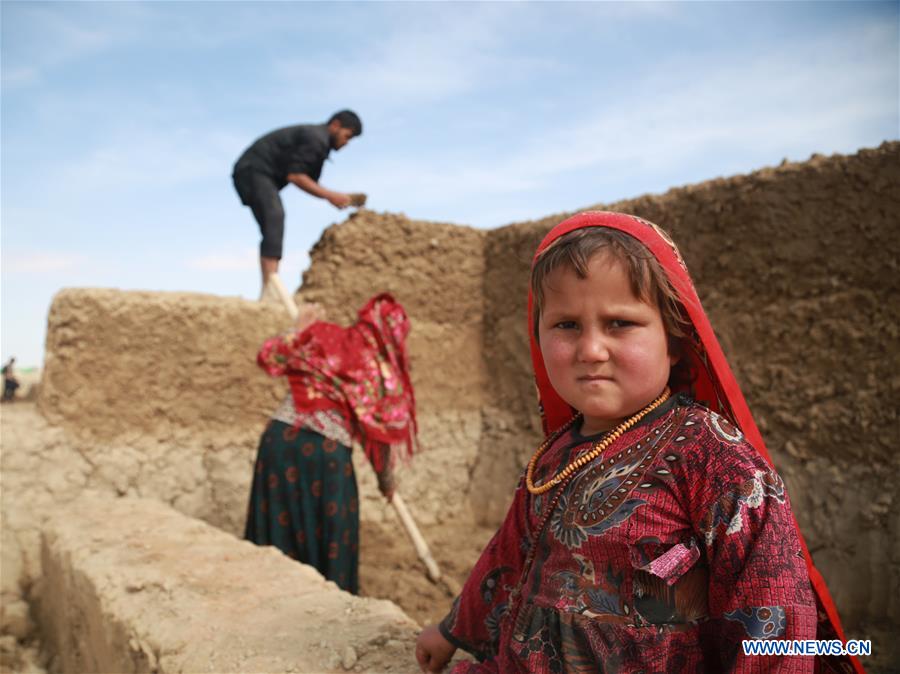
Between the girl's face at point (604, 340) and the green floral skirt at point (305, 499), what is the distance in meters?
2.60

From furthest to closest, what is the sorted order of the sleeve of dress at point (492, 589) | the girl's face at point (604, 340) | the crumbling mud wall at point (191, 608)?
the crumbling mud wall at point (191, 608) → the sleeve of dress at point (492, 589) → the girl's face at point (604, 340)

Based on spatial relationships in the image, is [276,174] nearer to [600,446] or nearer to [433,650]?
[433,650]

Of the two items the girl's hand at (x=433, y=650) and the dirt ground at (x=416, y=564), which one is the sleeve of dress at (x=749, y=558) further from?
the dirt ground at (x=416, y=564)

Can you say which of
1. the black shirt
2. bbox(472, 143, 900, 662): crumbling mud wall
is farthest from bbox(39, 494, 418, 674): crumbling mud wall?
the black shirt

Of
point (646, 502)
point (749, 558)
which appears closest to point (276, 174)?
point (646, 502)

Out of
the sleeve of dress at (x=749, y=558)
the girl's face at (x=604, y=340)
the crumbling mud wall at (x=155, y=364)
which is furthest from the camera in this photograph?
the crumbling mud wall at (x=155, y=364)

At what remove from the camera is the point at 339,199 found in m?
5.59

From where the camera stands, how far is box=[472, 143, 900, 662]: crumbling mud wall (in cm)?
366

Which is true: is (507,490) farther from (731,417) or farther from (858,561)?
(731,417)

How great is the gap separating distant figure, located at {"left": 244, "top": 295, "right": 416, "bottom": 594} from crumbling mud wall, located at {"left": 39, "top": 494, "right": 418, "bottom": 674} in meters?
0.55

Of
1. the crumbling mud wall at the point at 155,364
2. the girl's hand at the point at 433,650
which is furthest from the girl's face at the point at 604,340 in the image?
the crumbling mud wall at the point at 155,364

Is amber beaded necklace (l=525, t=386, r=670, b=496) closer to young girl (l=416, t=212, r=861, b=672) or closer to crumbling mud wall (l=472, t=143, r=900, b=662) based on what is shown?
young girl (l=416, t=212, r=861, b=672)

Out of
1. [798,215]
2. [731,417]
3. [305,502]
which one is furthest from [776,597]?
[798,215]

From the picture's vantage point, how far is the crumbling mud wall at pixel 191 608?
188 centimetres
